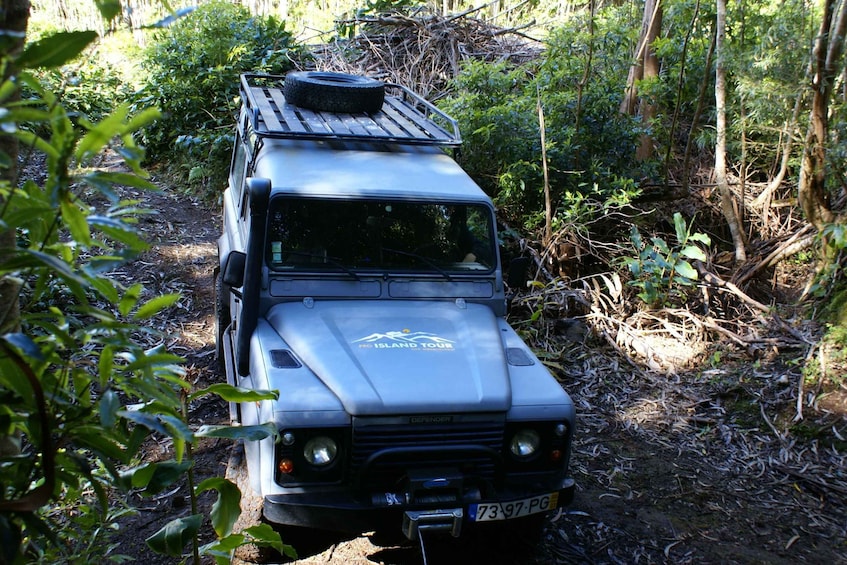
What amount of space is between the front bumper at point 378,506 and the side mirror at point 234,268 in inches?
53.4

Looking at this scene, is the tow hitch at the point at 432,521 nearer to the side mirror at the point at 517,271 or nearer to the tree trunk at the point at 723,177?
the side mirror at the point at 517,271

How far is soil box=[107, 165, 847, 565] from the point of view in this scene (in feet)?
14.0

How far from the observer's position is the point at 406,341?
415 centimetres

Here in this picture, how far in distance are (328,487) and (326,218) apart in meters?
1.66

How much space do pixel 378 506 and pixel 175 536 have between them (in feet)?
5.29

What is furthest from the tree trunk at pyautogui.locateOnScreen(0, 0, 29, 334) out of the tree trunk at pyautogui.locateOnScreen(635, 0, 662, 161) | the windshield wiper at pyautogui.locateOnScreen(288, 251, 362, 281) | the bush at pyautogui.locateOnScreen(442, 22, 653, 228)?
the tree trunk at pyautogui.locateOnScreen(635, 0, 662, 161)

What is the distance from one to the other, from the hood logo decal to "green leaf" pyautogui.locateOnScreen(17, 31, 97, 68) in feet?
8.76

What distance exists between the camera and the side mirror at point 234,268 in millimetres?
4250

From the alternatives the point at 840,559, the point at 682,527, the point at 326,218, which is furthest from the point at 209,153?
the point at 840,559

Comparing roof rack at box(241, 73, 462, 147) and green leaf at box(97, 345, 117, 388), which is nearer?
green leaf at box(97, 345, 117, 388)

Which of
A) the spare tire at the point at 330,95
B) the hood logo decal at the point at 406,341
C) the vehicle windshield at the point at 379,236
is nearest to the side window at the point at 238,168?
the spare tire at the point at 330,95

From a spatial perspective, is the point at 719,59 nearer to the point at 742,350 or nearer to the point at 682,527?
the point at 742,350

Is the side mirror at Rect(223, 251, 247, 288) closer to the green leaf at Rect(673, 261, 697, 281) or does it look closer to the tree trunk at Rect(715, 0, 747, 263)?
the green leaf at Rect(673, 261, 697, 281)

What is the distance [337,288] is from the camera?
14.7ft
